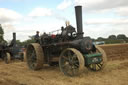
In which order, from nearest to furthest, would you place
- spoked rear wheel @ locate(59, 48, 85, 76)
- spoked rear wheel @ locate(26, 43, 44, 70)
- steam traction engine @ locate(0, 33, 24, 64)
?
spoked rear wheel @ locate(59, 48, 85, 76) < spoked rear wheel @ locate(26, 43, 44, 70) < steam traction engine @ locate(0, 33, 24, 64)

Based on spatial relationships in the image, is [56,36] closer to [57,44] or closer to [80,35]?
[57,44]

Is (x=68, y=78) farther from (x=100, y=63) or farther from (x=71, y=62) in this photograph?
(x=100, y=63)

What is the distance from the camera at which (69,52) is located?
7.09 metres

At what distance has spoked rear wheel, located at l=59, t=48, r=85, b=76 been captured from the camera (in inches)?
255

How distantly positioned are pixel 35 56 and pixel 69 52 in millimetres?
2656

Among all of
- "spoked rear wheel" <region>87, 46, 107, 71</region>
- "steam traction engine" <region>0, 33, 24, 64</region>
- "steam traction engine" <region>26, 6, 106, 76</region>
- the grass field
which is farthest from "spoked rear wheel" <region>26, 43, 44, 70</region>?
"steam traction engine" <region>0, 33, 24, 64</region>

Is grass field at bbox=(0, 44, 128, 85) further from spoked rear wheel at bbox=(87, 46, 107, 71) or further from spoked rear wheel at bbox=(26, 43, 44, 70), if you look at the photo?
spoked rear wheel at bbox=(26, 43, 44, 70)

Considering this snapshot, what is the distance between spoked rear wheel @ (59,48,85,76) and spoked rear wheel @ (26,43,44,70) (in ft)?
5.45

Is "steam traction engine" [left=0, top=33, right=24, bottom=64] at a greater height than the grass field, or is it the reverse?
"steam traction engine" [left=0, top=33, right=24, bottom=64]

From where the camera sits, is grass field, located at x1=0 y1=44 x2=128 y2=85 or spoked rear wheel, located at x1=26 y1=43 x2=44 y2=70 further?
spoked rear wheel, located at x1=26 y1=43 x2=44 y2=70

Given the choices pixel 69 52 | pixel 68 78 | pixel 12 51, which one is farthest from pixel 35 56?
pixel 12 51

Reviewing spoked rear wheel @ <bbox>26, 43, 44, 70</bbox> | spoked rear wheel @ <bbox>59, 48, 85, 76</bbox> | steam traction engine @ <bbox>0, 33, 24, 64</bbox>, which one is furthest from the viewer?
steam traction engine @ <bbox>0, 33, 24, 64</bbox>

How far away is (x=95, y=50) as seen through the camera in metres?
7.86

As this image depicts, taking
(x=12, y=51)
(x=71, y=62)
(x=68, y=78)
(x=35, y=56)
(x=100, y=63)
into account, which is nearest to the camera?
(x=68, y=78)
